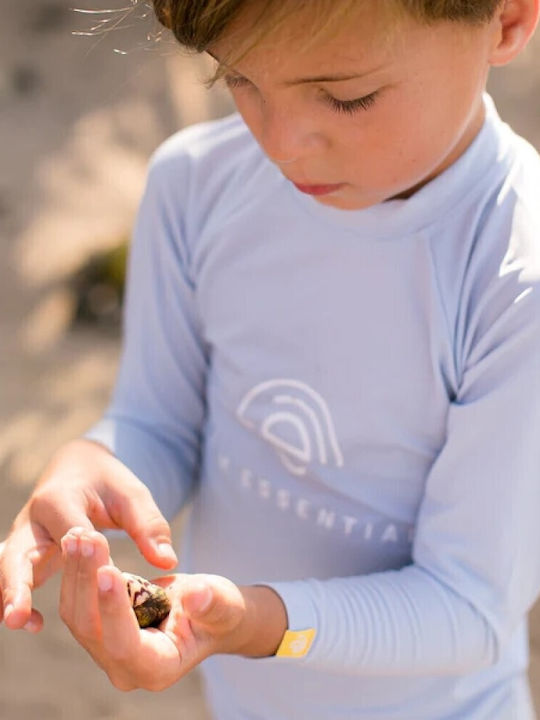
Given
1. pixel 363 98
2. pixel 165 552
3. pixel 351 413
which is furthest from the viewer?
pixel 351 413

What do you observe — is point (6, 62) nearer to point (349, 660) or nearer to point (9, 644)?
point (9, 644)

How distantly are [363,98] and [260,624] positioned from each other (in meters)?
0.74

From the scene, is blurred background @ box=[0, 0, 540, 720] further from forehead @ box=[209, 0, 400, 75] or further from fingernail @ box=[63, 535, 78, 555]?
fingernail @ box=[63, 535, 78, 555]

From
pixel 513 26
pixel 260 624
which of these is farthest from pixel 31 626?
pixel 513 26

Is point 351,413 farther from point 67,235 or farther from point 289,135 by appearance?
point 67,235

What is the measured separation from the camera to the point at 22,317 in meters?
4.80

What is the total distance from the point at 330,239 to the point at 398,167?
0.25 m

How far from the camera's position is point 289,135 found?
61.2 inches

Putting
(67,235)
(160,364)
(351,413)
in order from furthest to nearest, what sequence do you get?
(67,235) < (160,364) < (351,413)

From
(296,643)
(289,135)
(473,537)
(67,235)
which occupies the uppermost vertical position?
(289,135)

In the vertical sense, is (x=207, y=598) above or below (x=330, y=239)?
below

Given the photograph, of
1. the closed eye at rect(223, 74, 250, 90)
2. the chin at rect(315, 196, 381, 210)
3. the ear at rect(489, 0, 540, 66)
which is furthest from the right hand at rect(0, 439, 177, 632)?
the ear at rect(489, 0, 540, 66)

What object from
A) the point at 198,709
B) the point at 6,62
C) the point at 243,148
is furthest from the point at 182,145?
the point at 6,62

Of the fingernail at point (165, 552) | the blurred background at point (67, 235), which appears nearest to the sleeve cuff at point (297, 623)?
the fingernail at point (165, 552)
